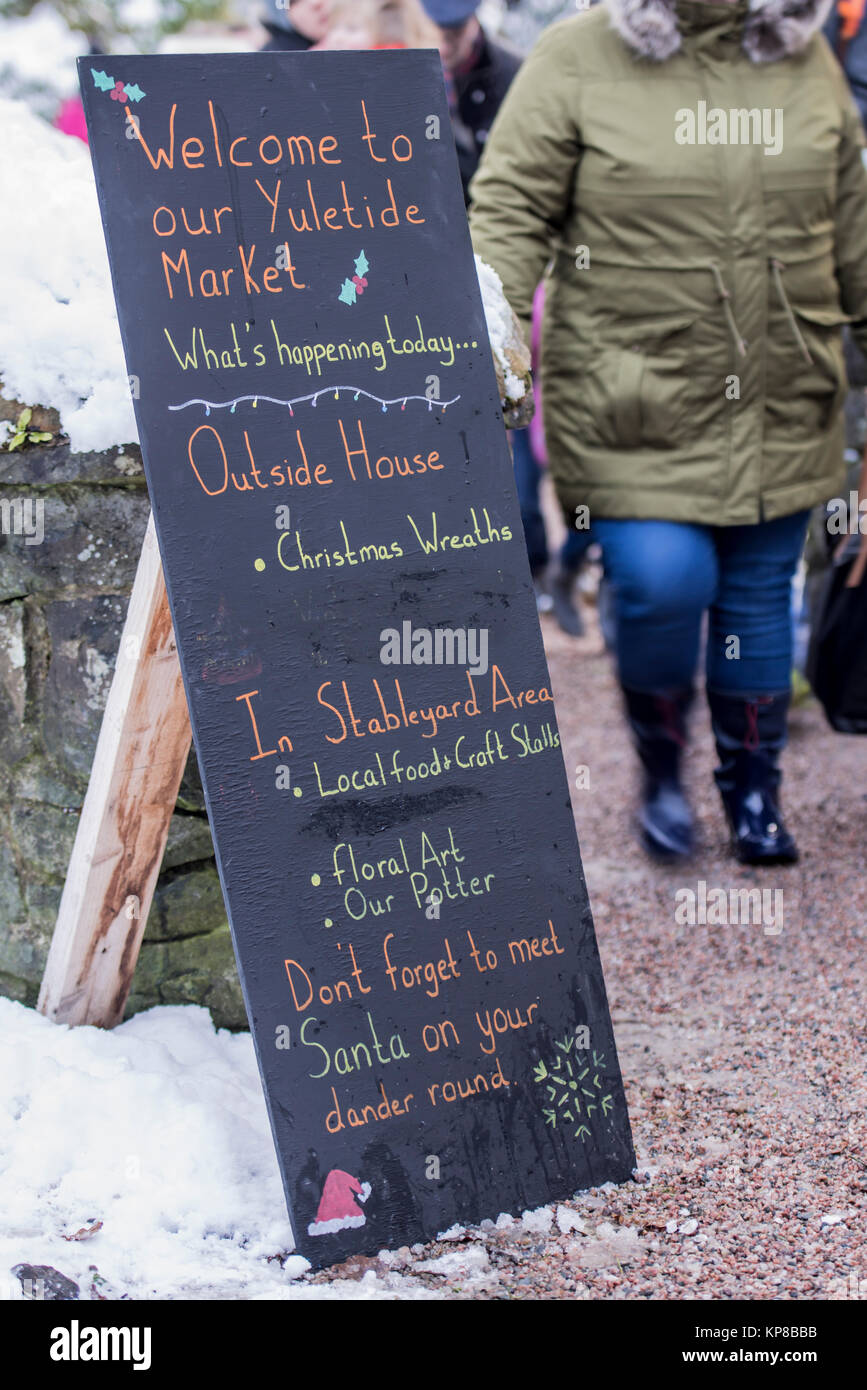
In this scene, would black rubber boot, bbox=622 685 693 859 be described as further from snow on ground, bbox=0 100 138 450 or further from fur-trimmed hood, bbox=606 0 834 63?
snow on ground, bbox=0 100 138 450

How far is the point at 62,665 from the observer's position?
2.40 m

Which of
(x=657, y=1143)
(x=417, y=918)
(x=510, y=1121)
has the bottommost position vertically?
(x=657, y=1143)

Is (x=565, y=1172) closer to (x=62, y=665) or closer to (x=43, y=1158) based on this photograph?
(x=43, y=1158)

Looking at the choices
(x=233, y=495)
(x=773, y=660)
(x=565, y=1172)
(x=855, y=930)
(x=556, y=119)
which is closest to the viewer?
(x=233, y=495)

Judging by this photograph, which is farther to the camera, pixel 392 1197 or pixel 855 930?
pixel 855 930

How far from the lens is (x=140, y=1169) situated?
2117mm

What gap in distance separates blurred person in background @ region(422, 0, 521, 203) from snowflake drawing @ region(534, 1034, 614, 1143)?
3.01 meters

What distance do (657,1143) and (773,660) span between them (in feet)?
4.88

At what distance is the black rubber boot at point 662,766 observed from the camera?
3453 mm

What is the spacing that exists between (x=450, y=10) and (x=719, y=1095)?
3.28m

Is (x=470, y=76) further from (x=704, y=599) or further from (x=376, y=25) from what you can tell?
(x=704, y=599)

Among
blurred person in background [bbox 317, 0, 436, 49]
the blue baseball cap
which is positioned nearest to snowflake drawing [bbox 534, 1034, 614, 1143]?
blurred person in background [bbox 317, 0, 436, 49]

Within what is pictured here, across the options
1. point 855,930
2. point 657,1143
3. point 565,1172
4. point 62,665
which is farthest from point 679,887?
point 62,665

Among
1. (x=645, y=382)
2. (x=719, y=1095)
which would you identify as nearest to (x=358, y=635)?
(x=719, y=1095)
